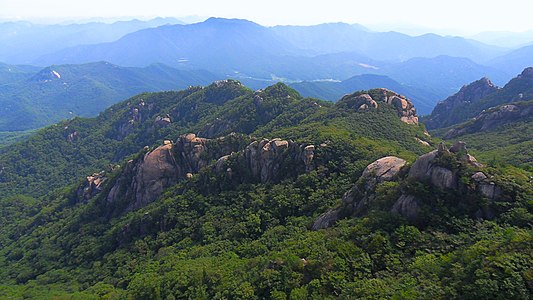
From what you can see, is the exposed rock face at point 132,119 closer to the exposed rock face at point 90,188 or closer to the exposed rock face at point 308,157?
the exposed rock face at point 90,188

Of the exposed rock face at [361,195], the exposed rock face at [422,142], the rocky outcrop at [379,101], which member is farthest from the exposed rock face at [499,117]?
the exposed rock face at [361,195]

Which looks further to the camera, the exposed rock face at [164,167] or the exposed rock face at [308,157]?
the exposed rock face at [164,167]

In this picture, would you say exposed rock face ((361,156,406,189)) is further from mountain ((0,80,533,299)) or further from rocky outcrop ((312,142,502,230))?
mountain ((0,80,533,299))

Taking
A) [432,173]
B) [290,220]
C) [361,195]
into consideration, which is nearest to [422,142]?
[290,220]

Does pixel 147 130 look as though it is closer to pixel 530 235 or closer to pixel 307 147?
pixel 307 147

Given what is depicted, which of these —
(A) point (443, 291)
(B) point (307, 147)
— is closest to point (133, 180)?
(B) point (307, 147)

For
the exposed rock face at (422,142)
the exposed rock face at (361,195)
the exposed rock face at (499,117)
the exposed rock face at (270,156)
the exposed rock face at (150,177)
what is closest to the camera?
the exposed rock face at (361,195)

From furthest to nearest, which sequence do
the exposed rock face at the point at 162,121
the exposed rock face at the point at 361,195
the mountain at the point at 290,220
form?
the exposed rock face at the point at 162,121
the exposed rock face at the point at 361,195
the mountain at the point at 290,220

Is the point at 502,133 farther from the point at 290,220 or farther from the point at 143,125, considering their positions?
the point at 143,125
